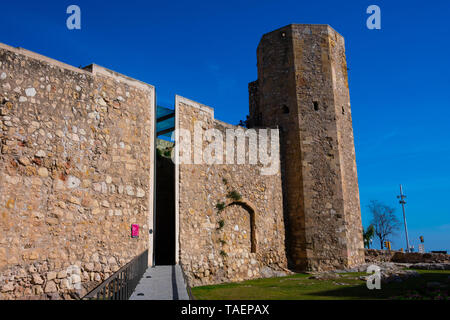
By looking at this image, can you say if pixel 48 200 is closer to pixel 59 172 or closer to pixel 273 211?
pixel 59 172

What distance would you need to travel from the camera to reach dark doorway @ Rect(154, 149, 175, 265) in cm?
1346

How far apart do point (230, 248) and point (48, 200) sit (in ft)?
21.1

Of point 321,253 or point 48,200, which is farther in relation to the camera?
point 321,253

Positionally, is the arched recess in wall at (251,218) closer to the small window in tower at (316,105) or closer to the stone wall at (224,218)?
the stone wall at (224,218)

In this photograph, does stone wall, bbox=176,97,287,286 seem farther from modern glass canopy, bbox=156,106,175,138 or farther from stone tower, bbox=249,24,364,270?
stone tower, bbox=249,24,364,270

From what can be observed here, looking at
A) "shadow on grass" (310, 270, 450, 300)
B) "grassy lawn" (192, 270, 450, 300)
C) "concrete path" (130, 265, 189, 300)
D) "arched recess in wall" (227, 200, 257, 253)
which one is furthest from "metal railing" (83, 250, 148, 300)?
"arched recess in wall" (227, 200, 257, 253)

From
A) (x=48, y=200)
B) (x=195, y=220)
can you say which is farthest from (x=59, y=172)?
(x=195, y=220)

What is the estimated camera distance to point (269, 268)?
14.2 meters

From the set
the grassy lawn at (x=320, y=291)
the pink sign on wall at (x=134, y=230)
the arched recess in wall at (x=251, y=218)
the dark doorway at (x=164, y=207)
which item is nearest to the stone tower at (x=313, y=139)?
the arched recess in wall at (x=251, y=218)

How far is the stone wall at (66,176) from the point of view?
7.79m

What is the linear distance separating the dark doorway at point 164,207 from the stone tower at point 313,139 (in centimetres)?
472

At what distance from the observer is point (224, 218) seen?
12.9 metres

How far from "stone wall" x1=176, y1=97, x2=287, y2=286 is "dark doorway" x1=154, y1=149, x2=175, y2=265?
1648 millimetres

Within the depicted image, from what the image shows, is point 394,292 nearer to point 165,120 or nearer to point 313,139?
point 313,139
